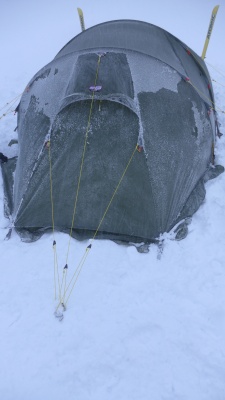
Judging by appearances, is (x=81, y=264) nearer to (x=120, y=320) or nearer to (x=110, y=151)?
(x=120, y=320)

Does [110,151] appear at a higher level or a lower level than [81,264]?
higher

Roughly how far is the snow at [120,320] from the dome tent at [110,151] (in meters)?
0.47

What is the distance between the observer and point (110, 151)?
5.25m

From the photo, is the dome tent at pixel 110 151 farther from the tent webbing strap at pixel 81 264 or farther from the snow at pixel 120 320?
the snow at pixel 120 320

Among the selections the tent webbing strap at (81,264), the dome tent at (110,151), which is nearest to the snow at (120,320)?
the tent webbing strap at (81,264)

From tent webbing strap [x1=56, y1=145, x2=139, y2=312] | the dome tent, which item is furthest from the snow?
the dome tent

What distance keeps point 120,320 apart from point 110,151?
279cm

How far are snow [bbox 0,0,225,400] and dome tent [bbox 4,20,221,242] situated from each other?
47cm

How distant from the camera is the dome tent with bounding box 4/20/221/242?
522 cm

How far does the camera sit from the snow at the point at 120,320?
3951 mm

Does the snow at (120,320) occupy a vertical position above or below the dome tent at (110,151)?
below

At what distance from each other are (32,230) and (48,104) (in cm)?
240

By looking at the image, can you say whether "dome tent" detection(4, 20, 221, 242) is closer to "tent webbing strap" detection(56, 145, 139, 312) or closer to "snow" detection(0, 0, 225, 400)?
"tent webbing strap" detection(56, 145, 139, 312)

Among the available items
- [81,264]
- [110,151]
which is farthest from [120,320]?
[110,151]
